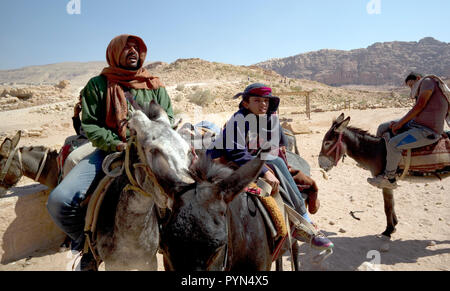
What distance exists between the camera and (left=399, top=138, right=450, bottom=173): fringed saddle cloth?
183 inches

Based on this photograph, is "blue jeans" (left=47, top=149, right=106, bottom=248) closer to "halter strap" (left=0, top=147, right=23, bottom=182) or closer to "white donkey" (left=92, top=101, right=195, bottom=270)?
"white donkey" (left=92, top=101, right=195, bottom=270)

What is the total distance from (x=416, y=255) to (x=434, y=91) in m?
2.92

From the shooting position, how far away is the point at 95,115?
289 cm

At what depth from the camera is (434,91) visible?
458 cm

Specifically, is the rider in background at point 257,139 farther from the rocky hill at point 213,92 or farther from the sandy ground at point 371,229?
the rocky hill at point 213,92

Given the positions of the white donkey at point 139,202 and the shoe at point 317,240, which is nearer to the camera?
the white donkey at point 139,202

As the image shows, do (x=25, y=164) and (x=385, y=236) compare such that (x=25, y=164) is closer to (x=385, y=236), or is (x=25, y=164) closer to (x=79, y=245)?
(x=79, y=245)

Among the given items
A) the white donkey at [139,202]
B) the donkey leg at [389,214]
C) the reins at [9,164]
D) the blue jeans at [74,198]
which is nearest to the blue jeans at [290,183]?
the white donkey at [139,202]

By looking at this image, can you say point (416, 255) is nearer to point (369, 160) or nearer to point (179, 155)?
point (369, 160)

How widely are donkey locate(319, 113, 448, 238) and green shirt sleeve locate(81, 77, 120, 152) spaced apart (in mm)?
4269

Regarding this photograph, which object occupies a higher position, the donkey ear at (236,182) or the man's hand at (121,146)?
the man's hand at (121,146)

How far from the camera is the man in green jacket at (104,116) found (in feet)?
8.39

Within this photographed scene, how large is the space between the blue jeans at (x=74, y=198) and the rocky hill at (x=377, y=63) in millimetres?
90564
